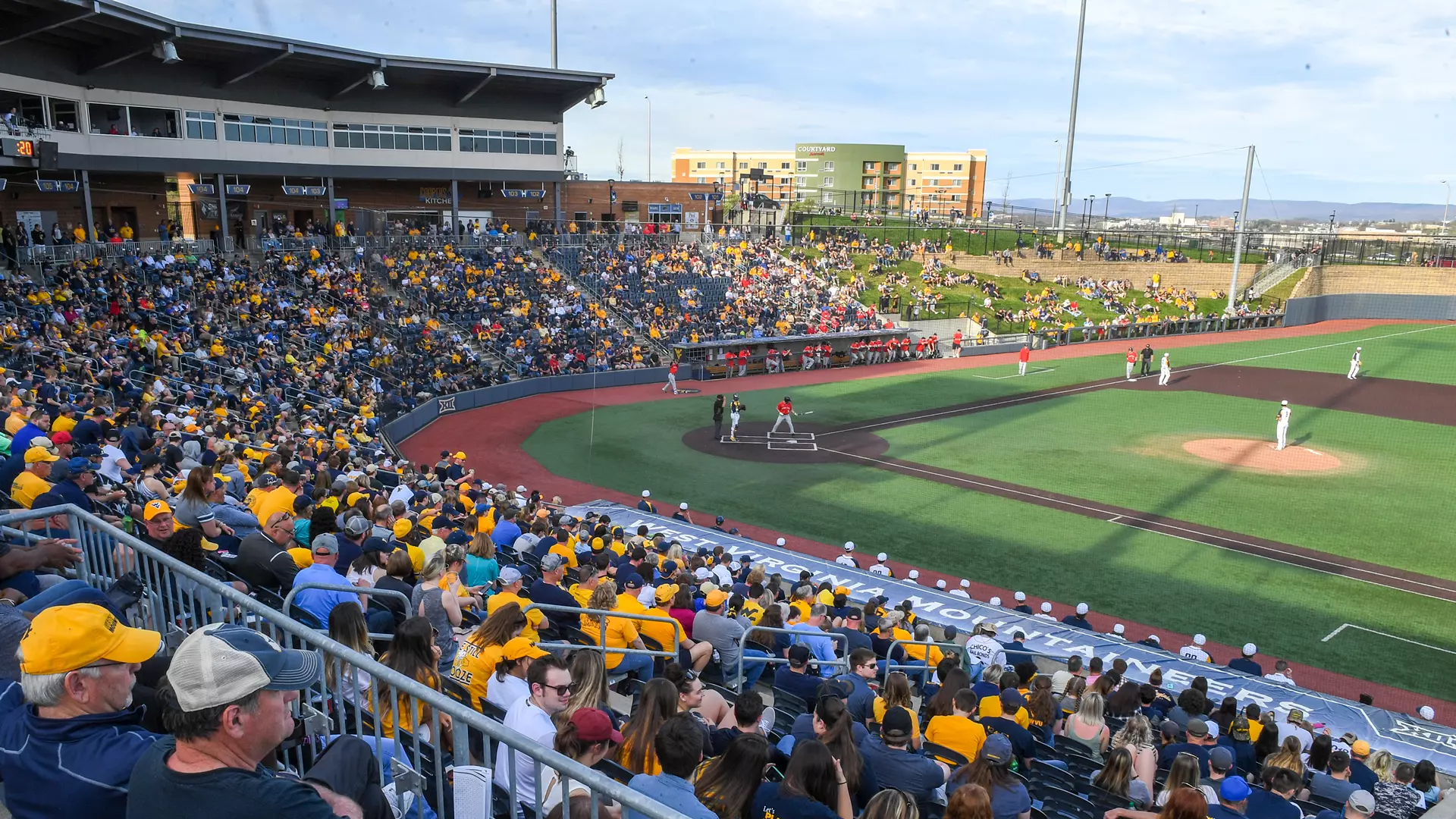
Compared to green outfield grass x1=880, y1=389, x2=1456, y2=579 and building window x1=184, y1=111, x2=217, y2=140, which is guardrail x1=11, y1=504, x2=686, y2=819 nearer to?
green outfield grass x1=880, y1=389, x2=1456, y2=579

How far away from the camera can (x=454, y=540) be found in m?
10.9

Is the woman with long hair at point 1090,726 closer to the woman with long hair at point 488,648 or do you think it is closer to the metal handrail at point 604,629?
the metal handrail at point 604,629

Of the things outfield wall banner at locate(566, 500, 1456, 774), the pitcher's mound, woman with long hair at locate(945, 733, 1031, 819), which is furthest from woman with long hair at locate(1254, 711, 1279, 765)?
the pitcher's mound

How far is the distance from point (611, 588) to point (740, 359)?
32165mm

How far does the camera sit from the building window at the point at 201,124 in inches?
1446

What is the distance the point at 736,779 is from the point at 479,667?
2558 millimetres

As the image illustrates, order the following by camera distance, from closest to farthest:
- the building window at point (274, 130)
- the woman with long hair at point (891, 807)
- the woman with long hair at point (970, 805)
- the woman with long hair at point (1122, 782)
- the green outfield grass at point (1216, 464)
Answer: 1. the woman with long hair at point (891, 807)
2. the woman with long hair at point (970, 805)
3. the woman with long hair at point (1122, 782)
4. the green outfield grass at point (1216, 464)
5. the building window at point (274, 130)

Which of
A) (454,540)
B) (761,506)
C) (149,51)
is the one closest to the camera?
(454,540)

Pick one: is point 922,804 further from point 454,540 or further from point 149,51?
point 149,51

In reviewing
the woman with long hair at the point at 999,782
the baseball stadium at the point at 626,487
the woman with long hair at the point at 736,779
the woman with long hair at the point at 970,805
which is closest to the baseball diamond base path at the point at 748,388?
the baseball stadium at the point at 626,487

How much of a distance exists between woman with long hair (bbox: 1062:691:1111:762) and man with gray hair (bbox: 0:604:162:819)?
7.23 meters

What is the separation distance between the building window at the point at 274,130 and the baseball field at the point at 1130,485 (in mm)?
20100

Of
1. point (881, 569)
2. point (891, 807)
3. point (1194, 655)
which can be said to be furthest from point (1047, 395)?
point (891, 807)

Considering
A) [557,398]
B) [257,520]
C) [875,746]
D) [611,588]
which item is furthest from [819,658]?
[557,398]
